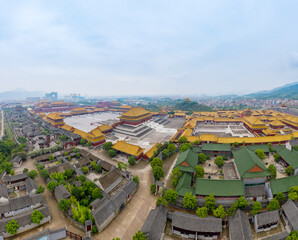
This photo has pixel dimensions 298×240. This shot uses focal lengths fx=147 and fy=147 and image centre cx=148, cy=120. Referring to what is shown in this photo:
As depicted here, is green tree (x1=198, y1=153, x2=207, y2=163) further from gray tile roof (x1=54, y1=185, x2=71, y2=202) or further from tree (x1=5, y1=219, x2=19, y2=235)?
tree (x1=5, y1=219, x2=19, y2=235)

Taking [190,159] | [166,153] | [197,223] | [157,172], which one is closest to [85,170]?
[157,172]

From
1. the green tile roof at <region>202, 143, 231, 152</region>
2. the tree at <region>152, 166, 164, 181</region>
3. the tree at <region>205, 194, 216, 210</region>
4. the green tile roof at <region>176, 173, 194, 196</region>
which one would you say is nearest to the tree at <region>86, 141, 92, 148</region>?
the tree at <region>152, 166, 164, 181</region>

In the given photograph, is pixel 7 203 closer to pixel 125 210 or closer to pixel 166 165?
pixel 125 210

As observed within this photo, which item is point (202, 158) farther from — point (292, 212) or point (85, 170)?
point (85, 170)

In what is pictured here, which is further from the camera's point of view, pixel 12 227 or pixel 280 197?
pixel 280 197

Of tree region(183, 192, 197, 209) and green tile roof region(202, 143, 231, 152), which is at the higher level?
green tile roof region(202, 143, 231, 152)

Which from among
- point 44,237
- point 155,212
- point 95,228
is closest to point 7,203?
point 44,237
